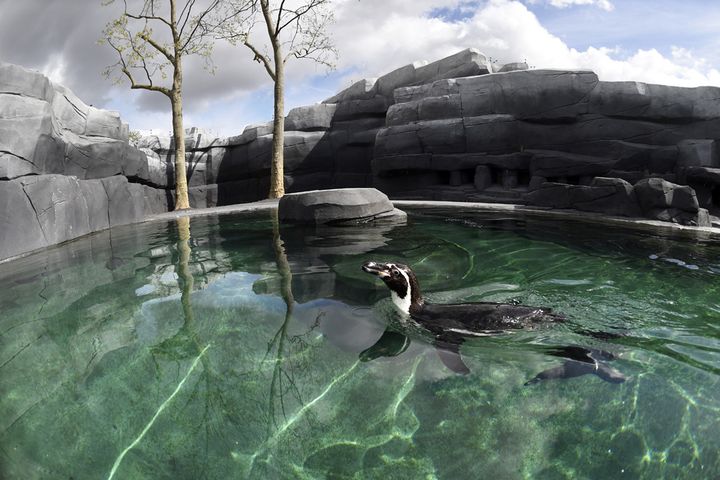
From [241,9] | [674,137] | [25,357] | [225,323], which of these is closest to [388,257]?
[225,323]

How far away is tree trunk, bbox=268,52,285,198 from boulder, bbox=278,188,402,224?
7.25 meters

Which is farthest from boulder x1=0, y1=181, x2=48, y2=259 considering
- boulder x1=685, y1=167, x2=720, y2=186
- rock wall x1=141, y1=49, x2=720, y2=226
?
boulder x1=685, y1=167, x2=720, y2=186

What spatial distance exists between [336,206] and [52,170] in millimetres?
4815

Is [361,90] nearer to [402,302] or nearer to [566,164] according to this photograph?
[566,164]

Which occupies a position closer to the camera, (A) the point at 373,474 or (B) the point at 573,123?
(A) the point at 373,474

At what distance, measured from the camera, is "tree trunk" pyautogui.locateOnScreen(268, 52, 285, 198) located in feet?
50.4

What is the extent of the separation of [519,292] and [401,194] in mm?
10920

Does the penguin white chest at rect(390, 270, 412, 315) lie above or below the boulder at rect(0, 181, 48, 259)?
below

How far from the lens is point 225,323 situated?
356cm

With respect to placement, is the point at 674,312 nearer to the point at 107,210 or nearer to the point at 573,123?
the point at 107,210

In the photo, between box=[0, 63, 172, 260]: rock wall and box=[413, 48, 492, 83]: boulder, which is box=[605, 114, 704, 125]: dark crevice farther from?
box=[0, 63, 172, 260]: rock wall

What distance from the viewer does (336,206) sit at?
783 centimetres

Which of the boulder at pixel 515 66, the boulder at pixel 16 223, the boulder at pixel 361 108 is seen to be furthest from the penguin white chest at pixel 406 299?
the boulder at pixel 361 108

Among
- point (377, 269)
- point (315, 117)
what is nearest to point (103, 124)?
point (315, 117)
